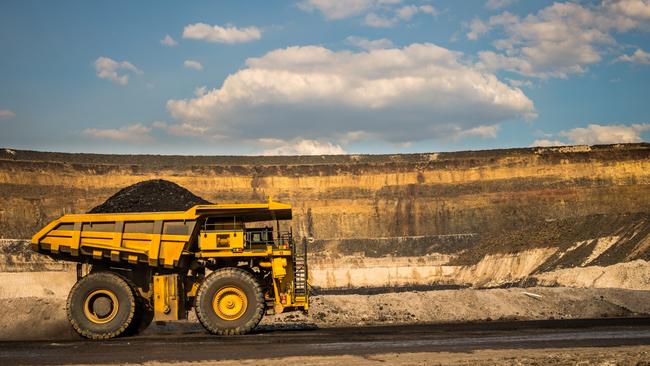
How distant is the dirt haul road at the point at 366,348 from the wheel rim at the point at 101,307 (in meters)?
0.83

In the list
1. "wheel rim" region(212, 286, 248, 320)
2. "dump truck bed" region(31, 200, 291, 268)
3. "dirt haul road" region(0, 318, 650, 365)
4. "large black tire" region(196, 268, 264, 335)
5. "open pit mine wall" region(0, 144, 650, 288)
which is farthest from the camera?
"open pit mine wall" region(0, 144, 650, 288)

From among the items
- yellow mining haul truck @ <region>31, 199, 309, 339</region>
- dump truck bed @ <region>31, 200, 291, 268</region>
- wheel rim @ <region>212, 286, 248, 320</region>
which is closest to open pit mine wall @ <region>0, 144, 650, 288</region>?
yellow mining haul truck @ <region>31, 199, 309, 339</region>

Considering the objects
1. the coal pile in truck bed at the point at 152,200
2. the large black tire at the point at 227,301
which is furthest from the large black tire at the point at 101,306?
the coal pile in truck bed at the point at 152,200

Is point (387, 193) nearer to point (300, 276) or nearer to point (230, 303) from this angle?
point (300, 276)

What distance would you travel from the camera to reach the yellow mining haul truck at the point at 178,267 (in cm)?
1884

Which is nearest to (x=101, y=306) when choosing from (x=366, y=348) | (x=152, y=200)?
(x=366, y=348)

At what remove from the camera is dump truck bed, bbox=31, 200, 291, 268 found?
19.1m

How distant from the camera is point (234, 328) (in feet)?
61.7

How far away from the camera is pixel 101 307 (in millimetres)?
18984

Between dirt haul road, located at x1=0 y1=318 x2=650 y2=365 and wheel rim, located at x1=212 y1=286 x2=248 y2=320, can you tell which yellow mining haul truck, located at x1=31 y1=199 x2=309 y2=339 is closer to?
wheel rim, located at x1=212 y1=286 x2=248 y2=320

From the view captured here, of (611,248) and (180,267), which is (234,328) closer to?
(180,267)

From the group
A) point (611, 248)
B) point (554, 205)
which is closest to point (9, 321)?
point (611, 248)

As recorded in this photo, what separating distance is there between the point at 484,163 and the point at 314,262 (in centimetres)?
2144

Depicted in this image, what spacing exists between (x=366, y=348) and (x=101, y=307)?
6.93m
